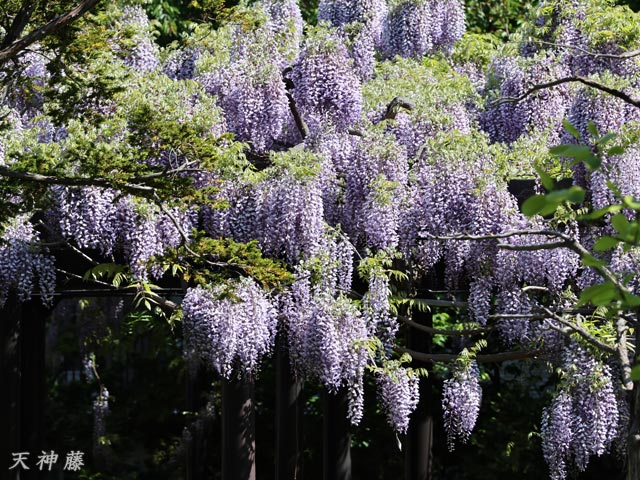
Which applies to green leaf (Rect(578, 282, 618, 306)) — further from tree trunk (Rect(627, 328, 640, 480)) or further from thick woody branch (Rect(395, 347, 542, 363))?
thick woody branch (Rect(395, 347, 542, 363))

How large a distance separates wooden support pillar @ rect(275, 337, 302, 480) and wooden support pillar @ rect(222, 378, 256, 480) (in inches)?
33.8

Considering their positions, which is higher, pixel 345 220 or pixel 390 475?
pixel 345 220

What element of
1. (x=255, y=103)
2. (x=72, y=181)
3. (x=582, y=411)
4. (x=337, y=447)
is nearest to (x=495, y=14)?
(x=255, y=103)

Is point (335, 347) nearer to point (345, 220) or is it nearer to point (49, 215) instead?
point (345, 220)

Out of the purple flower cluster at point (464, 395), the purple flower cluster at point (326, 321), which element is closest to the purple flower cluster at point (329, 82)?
the purple flower cluster at point (326, 321)

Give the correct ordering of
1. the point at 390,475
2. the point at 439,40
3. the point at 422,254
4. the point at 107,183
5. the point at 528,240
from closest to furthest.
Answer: the point at 107,183 → the point at 528,240 → the point at 422,254 → the point at 439,40 → the point at 390,475

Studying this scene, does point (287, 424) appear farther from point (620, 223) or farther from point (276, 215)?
point (620, 223)

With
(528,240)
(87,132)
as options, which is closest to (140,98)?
(87,132)

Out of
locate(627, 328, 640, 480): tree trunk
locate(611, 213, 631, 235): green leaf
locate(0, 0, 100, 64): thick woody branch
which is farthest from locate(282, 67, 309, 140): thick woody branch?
locate(611, 213, 631, 235): green leaf

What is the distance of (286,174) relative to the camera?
7766 mm

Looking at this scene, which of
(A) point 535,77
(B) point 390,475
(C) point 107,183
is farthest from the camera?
(B) point 390,475

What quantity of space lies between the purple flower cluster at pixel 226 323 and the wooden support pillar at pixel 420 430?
1890 millimetres

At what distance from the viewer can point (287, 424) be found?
9617 mm

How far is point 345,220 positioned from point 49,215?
2.20m
